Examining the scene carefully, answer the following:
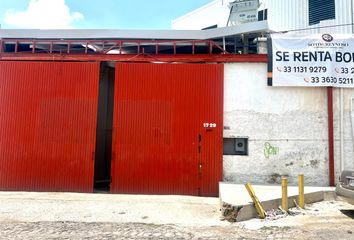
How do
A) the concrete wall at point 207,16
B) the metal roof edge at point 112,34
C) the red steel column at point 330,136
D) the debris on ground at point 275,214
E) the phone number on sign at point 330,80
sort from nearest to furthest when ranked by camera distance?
the debris on ground at point 275,214 < the red steel column at point 330,136 < the phone number on sign at point 330,80 < the metal roof edge at point 112,34 < the concrete wall at point 207,16

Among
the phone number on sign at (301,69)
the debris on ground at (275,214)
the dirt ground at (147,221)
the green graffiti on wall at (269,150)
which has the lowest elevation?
the dirt ground at (147,221)

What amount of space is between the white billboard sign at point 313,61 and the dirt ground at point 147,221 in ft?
12.6

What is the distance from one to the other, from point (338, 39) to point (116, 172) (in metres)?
8.26

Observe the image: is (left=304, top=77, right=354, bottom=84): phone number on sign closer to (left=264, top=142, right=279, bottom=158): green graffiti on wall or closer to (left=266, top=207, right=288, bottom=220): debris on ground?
(left=264, top=142, right=279, bottom=158): green graffiti on wall

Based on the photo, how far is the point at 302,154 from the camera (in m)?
11.6

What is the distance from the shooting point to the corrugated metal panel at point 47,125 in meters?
11.8

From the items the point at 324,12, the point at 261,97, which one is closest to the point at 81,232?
the point at 261,97

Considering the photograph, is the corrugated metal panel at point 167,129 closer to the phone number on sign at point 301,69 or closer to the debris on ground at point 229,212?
the phone number on sign at point 301,69

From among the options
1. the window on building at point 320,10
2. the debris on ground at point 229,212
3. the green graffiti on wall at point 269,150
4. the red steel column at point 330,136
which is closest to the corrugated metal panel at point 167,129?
the green graffiti on wall at point 269,150

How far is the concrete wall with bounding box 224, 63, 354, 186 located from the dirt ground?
163cm

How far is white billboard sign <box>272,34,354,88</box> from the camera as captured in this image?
11.5m

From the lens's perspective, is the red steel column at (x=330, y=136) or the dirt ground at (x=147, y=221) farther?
the red steel column at (x=330, y=136)

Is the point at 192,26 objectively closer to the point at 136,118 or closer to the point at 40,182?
the point at 136,118

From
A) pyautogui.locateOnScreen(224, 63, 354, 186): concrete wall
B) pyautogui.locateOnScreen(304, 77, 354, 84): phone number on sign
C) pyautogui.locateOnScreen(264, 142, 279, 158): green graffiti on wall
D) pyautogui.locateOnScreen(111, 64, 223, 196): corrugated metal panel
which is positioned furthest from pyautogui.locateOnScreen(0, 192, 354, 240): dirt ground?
pyautogui.locateOnScreen(304, 77, 354, 84): phone number on sign
